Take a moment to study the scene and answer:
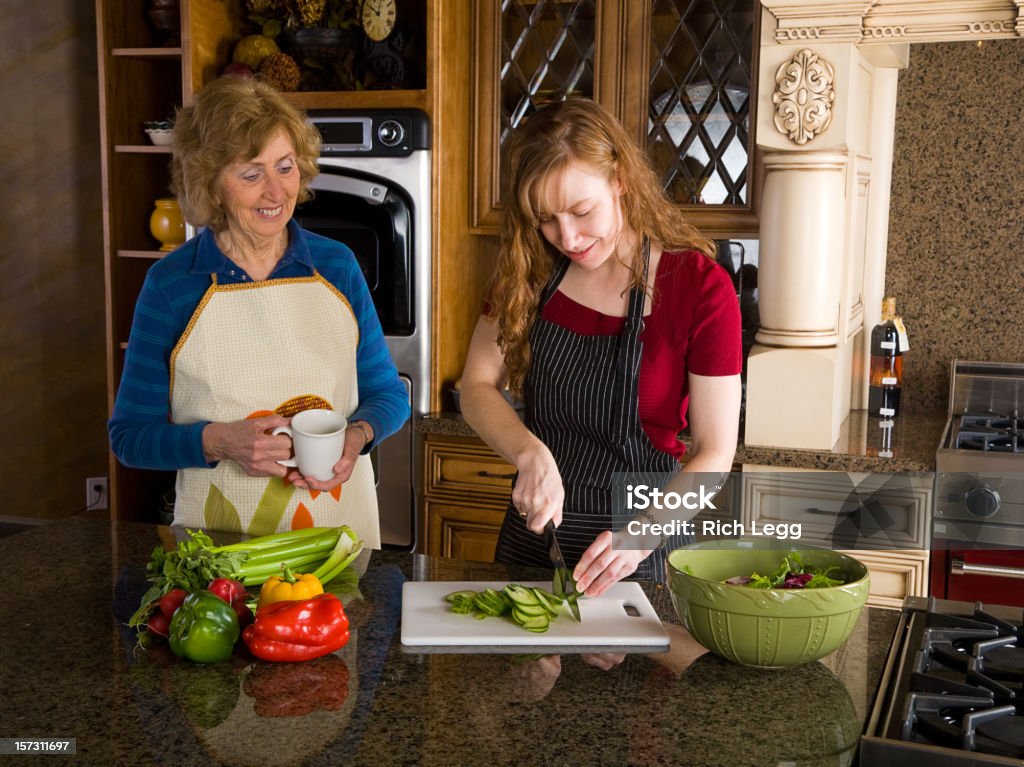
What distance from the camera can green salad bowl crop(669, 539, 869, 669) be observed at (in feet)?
4.14

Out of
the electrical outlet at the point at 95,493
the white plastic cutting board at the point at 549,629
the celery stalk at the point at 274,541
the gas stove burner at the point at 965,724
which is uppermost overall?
the celery stalk at the point at 274,541

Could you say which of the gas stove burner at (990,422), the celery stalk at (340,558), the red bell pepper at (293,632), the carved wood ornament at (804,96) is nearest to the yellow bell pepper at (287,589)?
the red bell pepper at (293,632)

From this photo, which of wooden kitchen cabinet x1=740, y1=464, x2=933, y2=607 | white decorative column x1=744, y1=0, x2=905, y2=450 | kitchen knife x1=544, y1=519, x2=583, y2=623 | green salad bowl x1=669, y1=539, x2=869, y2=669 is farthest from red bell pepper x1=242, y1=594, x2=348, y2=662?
white decorative column x1=744, y1=0, x2=905, y2=450

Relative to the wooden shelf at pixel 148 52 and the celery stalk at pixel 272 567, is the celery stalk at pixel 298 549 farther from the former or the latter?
the wooden shelf at pixel 148 52

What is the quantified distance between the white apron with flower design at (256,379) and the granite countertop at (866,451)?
0.97 metres

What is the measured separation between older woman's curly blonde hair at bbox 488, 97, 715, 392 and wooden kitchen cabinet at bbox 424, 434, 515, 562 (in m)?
1.13

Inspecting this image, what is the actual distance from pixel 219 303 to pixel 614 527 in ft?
2.71

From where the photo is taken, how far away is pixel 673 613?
1.53m

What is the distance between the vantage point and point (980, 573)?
2.48m

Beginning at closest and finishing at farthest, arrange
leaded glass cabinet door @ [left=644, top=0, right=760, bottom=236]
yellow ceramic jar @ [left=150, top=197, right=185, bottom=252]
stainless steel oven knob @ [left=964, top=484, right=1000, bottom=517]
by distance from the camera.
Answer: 1. stainless steel oven knob @ [left=964, top=484, right=1000, bottom=517]
2. leaded glass cabinet door @ [left=644, top=0, right=760, bottom=236]
3. yellow ceramic jar @ [left=150, top=197, right=185, bottom=252]

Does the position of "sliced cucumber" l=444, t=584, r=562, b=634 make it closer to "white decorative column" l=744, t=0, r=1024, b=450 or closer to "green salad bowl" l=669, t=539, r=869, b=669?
"green salad bowl" l=669, t=539, r=869, b=669

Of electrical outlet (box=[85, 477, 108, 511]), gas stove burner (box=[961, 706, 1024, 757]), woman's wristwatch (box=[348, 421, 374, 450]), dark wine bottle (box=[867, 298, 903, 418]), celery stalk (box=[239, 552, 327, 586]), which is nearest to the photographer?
gas stove burner (box=[961, 706, 1024, 757])

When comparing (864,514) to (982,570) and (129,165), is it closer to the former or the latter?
(982,570)

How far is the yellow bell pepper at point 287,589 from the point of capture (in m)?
1.42
